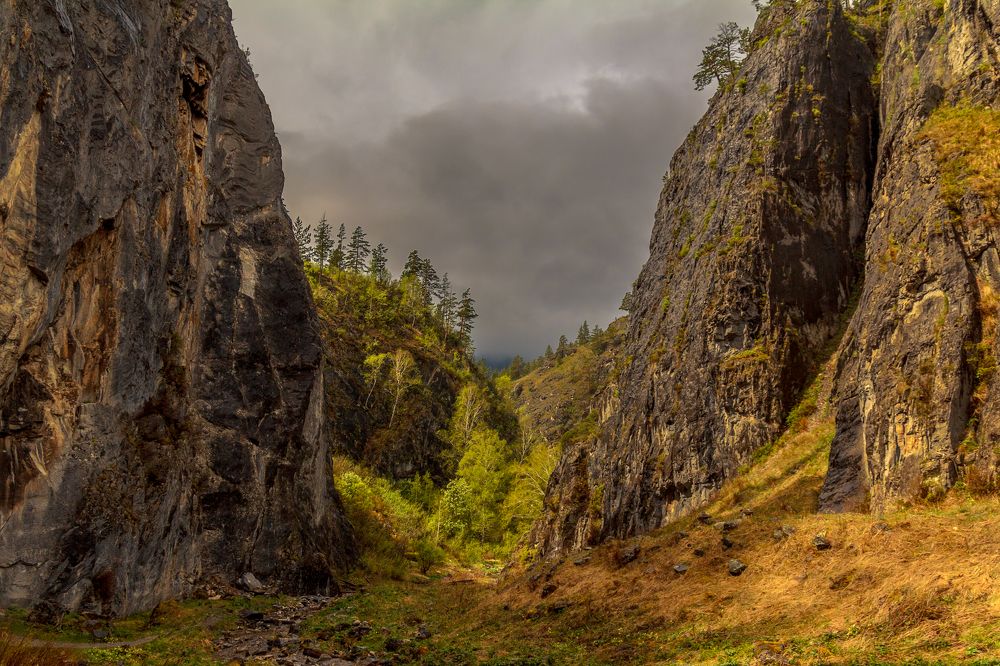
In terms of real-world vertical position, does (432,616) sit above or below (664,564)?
below

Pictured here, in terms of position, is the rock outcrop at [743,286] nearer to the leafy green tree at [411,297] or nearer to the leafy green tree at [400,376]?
the leafy green tree at [400,376]

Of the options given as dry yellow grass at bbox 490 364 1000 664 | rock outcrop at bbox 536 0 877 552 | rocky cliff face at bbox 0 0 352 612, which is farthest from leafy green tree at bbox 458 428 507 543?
dry yellow grass at bbox 490 364 1000 664

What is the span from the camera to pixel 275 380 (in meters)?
38.4

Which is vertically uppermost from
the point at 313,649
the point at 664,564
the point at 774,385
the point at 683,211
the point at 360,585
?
the point at 683,211

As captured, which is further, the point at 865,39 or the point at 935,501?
the point at 865,39

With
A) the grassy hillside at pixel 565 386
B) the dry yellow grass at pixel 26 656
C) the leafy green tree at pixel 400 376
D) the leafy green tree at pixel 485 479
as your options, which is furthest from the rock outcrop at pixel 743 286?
the grassy hillside at pixel 565 386

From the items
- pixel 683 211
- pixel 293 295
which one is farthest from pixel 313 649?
pixel 683 211

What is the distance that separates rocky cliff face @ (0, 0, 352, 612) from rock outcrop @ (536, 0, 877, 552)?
2075cm

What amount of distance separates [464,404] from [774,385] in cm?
5475

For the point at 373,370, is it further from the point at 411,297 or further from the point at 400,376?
the point at 411,297

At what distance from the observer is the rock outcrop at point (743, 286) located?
104ft

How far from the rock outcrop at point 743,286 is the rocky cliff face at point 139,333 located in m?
20.8

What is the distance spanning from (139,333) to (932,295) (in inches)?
1103

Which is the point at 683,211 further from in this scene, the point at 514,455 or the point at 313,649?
the point at 514,455
